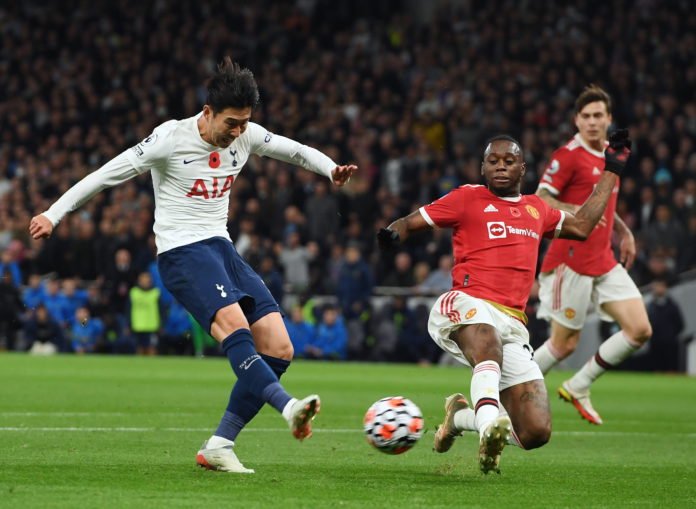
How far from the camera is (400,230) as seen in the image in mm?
7371

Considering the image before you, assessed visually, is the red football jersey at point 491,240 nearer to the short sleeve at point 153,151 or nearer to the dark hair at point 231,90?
the dark hair at point 231,90

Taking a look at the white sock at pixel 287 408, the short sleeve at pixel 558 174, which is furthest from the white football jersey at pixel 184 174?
the short sleeve at pixel 558 174

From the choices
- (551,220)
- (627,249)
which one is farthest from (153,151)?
(627,249)

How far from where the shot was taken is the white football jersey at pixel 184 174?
7184 millimetres

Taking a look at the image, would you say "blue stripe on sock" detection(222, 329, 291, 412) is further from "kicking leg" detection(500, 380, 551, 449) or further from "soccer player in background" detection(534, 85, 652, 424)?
"soccer player in background" detection(534, 85, 652, 424)

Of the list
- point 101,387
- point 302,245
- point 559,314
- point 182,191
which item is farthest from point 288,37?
point 182,191

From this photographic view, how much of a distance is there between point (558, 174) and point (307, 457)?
12.5ft

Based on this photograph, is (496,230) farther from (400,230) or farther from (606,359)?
(606,359)

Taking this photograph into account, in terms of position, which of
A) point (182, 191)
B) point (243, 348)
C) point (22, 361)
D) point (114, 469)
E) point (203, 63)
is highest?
point (203, 63)

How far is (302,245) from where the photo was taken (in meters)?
21.8

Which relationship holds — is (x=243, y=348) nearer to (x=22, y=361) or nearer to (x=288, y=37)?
(x=22, y=361)

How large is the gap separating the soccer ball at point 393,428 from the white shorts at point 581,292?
4.43m

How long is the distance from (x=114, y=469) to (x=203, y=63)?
22.4m

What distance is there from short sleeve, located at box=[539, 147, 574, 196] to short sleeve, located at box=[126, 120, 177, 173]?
4.20 m
